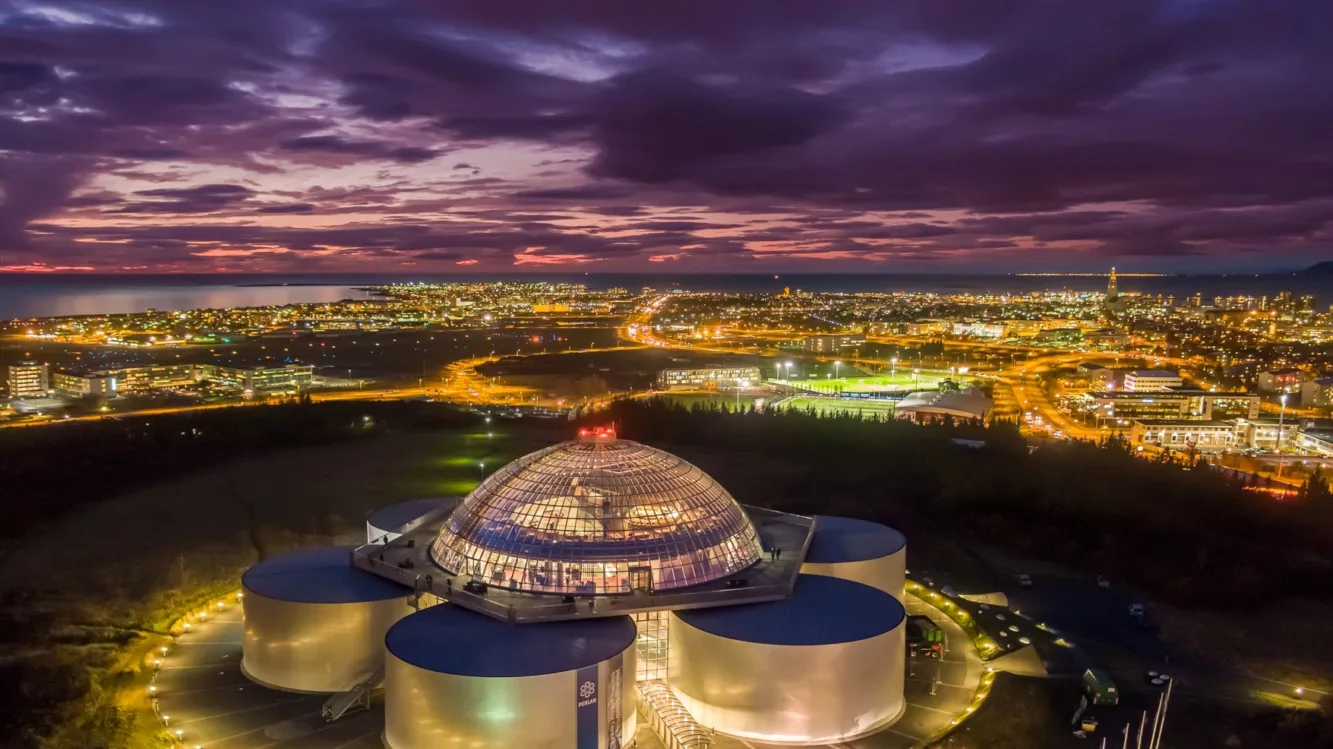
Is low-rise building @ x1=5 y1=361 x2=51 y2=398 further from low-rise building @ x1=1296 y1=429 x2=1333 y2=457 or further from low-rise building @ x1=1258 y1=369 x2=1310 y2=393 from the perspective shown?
low-rise building @ x1=1258 y1=369 x2=1310 y2=393

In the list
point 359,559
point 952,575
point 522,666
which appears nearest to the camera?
point 522,666

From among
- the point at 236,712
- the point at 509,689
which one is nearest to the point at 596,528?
the point at 509,689

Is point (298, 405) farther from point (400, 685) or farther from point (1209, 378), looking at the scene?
point (1209, 378)

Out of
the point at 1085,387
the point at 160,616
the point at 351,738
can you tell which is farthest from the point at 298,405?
the point at 1085,387

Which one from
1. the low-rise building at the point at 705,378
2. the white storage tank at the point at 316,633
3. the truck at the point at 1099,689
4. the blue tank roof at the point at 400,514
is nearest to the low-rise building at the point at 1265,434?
the low-rise building at the point at 705,378

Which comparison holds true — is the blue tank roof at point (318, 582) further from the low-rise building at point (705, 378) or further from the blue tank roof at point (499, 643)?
the low-rise building at point (705, 378)
